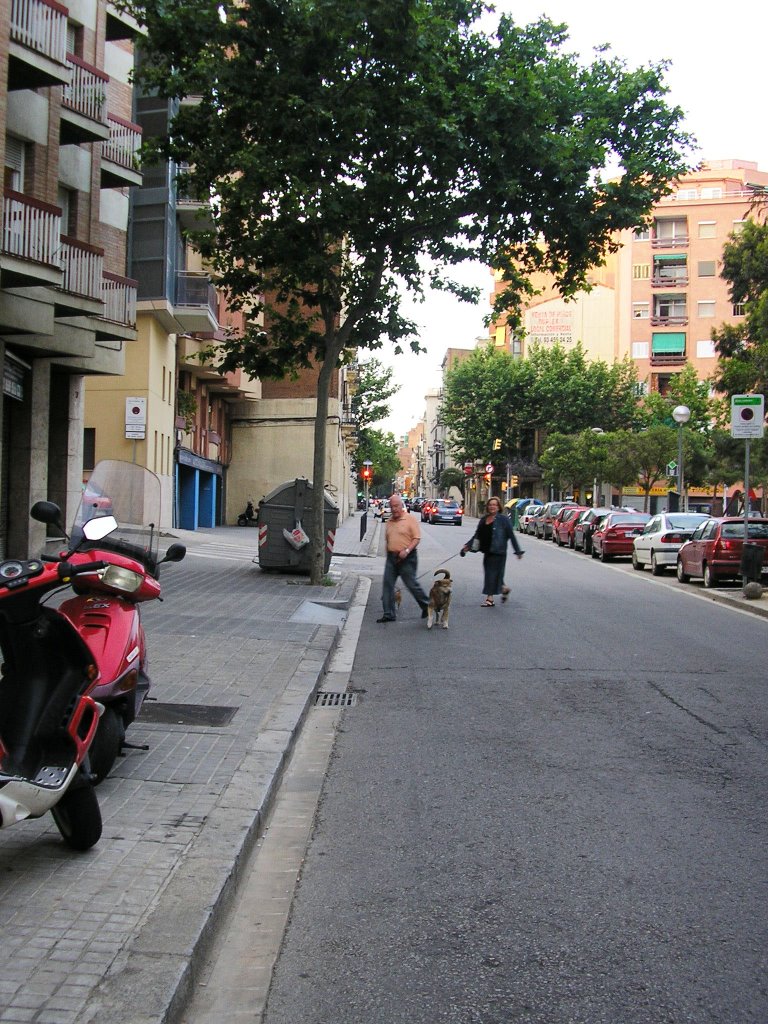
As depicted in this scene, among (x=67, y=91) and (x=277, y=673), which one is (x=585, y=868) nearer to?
(x=277, y=673)

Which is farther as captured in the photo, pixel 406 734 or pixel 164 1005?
pixel 406 734

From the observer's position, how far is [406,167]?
1683cm

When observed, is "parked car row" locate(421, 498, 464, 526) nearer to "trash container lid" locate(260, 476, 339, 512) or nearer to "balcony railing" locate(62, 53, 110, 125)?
"trash container lid" locate(260, 476, 339, 512)

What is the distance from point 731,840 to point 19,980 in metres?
3.35

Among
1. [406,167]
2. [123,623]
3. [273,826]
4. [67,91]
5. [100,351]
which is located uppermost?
[67,91]

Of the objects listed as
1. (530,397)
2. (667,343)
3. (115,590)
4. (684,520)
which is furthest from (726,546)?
(667,343)

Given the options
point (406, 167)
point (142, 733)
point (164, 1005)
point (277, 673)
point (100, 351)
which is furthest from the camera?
point (100, 351)

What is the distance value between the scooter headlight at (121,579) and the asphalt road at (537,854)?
150 centimetres

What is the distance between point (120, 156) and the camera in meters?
21.5

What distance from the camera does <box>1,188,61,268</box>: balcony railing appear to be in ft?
51.2

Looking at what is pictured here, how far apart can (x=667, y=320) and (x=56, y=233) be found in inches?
2341

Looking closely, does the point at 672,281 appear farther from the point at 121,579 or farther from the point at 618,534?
the point at 121,579

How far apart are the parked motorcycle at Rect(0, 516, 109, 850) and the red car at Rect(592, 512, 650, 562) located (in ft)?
82.1

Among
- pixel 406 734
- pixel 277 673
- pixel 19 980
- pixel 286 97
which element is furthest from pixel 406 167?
pixel 19 980
